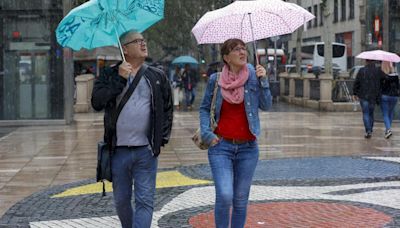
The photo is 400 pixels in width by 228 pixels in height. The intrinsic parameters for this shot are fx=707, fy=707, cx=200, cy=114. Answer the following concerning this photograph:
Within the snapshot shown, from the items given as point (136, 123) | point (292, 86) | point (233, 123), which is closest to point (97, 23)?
point (136, 123)

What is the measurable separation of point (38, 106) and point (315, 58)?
32670mm

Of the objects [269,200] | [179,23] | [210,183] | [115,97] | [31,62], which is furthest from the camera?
[179,23]

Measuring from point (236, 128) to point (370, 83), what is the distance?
9.63 metres

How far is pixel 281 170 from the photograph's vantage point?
10.6 metres

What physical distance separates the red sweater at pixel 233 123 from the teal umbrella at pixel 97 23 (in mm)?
1038

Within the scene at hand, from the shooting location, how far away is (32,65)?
19812mm

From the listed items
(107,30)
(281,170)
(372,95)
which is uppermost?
(107,30)

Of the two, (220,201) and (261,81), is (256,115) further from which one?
(220,201)

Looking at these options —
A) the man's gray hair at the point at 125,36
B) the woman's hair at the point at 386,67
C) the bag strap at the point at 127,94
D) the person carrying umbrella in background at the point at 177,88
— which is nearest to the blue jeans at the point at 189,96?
the person carrying umbrella in background at the point at 177,88

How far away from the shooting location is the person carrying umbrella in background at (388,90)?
14641 mm

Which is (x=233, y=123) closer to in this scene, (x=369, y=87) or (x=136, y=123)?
(x=136, y=123)

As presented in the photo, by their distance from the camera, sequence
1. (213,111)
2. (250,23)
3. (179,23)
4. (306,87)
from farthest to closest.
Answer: (179,23) < (306,87) < (250,23) < (213,111)

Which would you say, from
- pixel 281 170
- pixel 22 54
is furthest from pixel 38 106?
pixel 281 170

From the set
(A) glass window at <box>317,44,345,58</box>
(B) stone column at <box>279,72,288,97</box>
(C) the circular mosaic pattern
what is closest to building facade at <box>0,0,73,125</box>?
(C) the circular mosaic pattern
